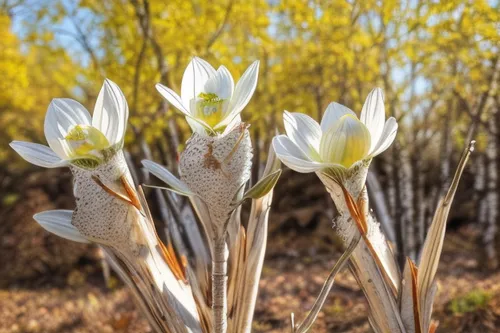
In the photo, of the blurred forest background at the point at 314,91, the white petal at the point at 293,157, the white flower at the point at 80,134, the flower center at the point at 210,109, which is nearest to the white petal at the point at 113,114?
the white flower at the point at 80,134

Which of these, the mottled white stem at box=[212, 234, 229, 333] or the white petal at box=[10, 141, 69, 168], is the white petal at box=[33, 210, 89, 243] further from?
the mottled white stem at box=[212, 234, 229, 333]

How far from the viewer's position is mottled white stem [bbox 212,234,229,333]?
71cm

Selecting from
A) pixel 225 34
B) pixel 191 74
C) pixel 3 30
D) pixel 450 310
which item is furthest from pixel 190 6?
pixel 3 30

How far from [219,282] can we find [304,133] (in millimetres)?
235

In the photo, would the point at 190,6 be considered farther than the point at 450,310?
Yes

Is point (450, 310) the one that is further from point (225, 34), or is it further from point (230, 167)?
point (225, 34)

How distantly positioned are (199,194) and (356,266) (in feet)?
0.82

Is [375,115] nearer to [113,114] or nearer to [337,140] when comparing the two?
[337,140]

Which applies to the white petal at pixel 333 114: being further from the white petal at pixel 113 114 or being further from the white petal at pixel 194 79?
the white petal at pixel 113 114

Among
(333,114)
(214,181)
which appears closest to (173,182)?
(214,181)

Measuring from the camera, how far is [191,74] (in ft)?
2.47

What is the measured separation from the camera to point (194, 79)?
2.47 feet

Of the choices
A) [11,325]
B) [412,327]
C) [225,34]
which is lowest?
[11,325]

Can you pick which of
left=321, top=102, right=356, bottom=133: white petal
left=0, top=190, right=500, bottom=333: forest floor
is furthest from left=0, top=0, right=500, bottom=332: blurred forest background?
left=321, top=102, right=356, bottom=133: white petal
